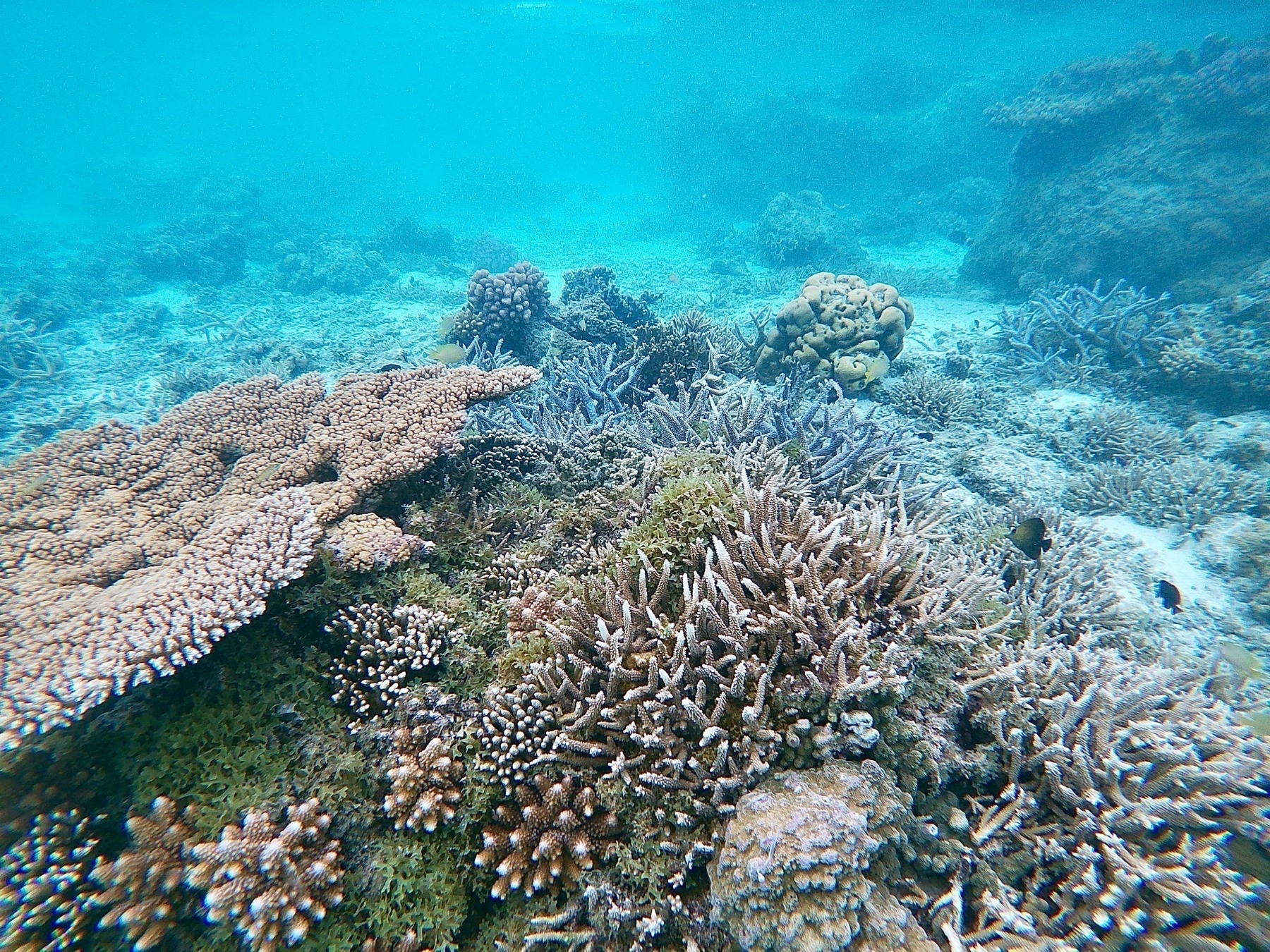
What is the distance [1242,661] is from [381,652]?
277 inches

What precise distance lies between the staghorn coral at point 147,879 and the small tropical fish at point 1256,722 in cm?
561

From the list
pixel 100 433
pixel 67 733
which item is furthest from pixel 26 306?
pixel 67 733

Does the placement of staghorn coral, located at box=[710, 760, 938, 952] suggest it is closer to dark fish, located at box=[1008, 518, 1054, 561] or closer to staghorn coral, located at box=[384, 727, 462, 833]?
staghorn coral, located at box=[384, 727, 462, 833]

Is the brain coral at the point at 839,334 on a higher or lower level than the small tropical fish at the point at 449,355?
higher

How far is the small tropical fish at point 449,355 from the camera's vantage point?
823 centimetres

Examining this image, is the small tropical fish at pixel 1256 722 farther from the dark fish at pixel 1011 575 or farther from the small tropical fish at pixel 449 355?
the small tropical fish at pixel 449 355

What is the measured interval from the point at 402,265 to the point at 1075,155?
84.8 ft

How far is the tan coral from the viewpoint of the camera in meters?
3.20

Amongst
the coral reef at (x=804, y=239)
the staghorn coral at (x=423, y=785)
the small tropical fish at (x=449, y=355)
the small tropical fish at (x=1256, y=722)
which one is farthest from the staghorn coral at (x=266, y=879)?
the coral reef at (x=804, y=239)

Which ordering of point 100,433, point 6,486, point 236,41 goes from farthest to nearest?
1. point 236,41
2. point 100,433
3. point 6,486

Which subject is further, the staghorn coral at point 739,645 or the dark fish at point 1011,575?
the dark fish at point 1011,575

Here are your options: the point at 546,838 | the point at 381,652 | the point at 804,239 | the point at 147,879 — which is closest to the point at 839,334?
the point at 381,652

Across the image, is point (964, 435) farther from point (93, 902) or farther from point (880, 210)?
point (880, 210)

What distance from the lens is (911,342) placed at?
11.5 meters
